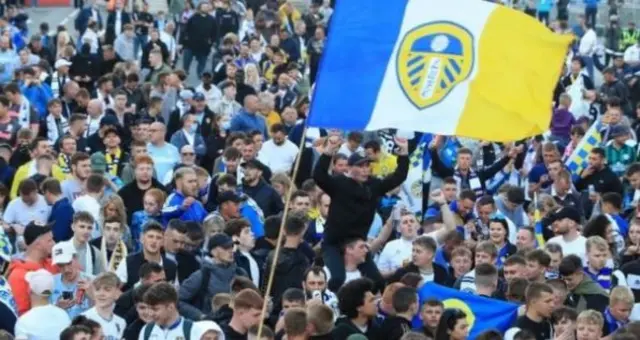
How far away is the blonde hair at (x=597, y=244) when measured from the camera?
15227 millimetres

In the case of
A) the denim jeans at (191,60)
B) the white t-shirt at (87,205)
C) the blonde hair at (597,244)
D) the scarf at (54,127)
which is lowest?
the denim jeans at (191,60)

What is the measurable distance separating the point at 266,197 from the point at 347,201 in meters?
2.33

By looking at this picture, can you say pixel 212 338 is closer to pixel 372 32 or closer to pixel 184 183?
pixel 372 32

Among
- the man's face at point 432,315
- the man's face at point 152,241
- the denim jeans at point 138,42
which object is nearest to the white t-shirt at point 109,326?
the man's face at point 152,241

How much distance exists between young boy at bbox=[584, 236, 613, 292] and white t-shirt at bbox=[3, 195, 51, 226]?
4675 millimetres

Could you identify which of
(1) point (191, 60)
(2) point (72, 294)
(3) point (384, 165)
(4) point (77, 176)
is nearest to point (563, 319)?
(2) point (72, 294)

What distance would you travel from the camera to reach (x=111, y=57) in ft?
91.1

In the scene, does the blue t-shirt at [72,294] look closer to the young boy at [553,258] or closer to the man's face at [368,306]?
the man's face at [368,306]

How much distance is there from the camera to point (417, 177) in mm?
19391

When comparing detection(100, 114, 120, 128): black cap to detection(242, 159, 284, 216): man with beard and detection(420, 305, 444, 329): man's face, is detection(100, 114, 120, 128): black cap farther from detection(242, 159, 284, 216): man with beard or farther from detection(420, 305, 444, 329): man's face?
detection(420, 305, 444, 329): man's face

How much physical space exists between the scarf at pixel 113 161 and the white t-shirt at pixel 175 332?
23.9ft

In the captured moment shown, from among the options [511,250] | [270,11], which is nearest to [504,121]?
[511,250]

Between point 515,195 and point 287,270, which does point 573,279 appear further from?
point 515,195

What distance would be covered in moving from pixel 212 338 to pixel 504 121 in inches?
94.9
